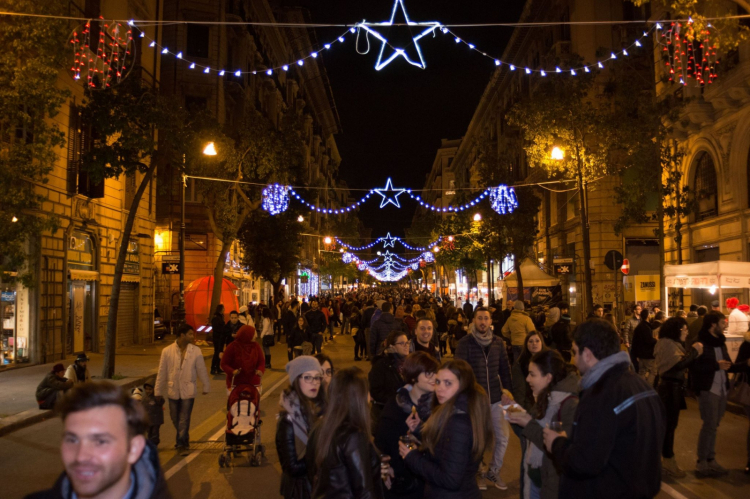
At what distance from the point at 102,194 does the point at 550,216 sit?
26.8m

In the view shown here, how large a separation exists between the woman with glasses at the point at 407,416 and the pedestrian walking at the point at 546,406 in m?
0.80

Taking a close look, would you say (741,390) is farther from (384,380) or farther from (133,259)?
(133,259)

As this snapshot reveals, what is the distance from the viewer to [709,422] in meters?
7.96

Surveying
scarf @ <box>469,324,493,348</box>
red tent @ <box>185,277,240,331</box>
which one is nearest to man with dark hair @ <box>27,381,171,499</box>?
scarf @ <box>469,324,493,348</box>

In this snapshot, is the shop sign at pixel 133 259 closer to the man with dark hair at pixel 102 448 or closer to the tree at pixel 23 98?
the tree at pixel 23 98

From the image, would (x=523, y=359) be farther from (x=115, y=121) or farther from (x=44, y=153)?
(x=115, y=121)

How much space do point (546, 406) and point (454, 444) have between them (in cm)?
129

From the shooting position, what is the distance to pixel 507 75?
4866 cm

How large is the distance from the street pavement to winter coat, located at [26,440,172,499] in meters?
5.03

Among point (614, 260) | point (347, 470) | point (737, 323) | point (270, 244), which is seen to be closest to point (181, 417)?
point (347, 470)

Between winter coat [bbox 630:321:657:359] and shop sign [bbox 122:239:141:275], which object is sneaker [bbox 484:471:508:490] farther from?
shop sign [bbox 122:239:141:275]

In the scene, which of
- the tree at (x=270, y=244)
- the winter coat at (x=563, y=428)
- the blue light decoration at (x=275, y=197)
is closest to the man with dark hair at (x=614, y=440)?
the winter coat at (x=563, y=428)

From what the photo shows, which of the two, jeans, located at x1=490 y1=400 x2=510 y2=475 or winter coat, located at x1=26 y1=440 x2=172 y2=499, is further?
jeans, located at x1=490 y1=400 x2=510 y2=475

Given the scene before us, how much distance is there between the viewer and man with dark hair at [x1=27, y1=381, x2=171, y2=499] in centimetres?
221
